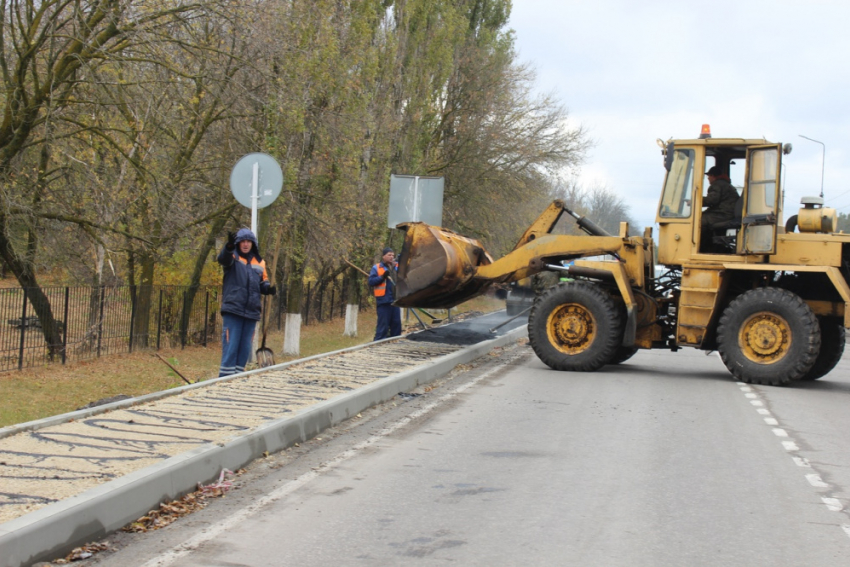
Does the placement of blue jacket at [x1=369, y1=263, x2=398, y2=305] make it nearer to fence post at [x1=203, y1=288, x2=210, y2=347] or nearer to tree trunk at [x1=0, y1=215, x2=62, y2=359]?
tree trunk at [x1=0, y1=215, x2=62, y2=359]

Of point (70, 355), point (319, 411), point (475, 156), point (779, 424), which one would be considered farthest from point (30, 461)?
point (475, 156)

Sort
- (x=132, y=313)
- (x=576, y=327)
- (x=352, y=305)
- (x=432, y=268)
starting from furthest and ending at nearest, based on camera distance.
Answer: (x=352, y=305) → (x=132, y=313) → (x=432, y=268) → (x=576, y=327)

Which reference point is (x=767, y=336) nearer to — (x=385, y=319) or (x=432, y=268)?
(x=432, y=268)

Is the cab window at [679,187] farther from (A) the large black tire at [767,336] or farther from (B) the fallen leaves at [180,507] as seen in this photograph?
(B) the fallen leaves at [180,507]

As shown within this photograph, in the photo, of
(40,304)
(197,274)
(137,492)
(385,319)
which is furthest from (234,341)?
(197,274)

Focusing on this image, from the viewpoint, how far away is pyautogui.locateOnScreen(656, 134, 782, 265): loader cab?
13.3 meters

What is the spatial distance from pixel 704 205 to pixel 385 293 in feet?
21.2

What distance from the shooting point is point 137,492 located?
536 centimetres

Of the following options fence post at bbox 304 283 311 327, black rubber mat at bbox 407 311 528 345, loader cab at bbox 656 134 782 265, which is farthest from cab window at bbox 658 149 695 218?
fence post at bbox 304 283 311 327

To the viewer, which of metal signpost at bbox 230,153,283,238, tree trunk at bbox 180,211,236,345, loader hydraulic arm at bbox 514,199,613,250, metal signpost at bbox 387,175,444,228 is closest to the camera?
metal signpost at bbox 230,153,283,238

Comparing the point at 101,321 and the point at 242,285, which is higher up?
the point at 242,285

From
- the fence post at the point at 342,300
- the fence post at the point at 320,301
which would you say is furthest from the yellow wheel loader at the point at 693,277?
the fence post at the point at 342,300

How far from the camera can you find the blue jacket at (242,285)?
35.2 feet

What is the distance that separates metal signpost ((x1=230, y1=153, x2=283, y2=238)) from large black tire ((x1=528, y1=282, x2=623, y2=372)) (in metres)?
4.77
